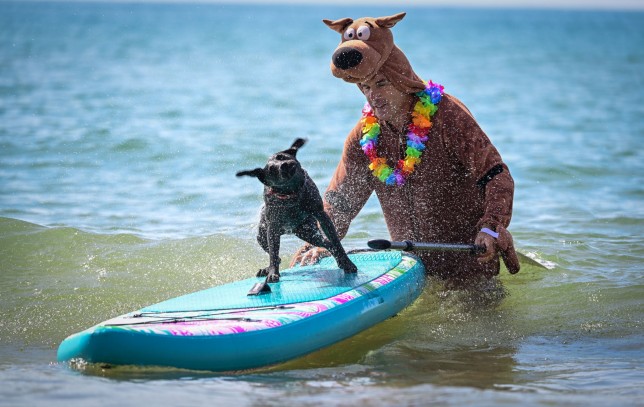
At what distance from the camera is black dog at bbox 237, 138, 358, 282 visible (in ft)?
14.1

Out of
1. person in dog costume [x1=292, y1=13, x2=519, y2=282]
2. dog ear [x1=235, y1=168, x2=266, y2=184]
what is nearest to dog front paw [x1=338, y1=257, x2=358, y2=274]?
person in dog costume [x1=292, y1=13, x2=519, y2=282]

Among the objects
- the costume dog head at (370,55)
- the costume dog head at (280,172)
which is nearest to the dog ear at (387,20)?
the costume dog head at (370,55)

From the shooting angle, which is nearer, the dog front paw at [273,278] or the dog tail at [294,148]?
the dog tail at [294,148]

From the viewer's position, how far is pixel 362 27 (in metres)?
4.98

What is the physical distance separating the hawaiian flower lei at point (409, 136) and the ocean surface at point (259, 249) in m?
0.69

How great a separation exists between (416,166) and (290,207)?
0.97 m

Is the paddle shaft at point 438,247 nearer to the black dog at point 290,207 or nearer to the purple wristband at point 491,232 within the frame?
the purple wristband at point 491,232

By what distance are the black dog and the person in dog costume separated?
56cm

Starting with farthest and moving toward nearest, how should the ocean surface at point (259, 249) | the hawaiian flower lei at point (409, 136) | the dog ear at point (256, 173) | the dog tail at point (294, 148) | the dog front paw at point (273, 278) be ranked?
the hawaiian flower lei at point (409, 136), the dog front paw at point (273, 278), the dog tail at point (294, 148), the dog ear at point (256, 173), the ocean surface at point (259, 249)

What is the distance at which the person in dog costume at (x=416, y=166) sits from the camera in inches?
195

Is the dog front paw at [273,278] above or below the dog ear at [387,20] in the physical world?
below

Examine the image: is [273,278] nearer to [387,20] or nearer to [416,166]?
Answer: [416,166]

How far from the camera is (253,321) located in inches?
164

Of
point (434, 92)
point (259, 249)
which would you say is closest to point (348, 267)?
point (434, 92)
